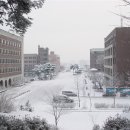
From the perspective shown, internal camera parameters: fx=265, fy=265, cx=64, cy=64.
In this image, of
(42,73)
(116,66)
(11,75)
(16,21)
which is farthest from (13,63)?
(16,21)

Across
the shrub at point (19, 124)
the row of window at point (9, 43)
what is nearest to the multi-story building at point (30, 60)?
the row of window at point (9, 43)

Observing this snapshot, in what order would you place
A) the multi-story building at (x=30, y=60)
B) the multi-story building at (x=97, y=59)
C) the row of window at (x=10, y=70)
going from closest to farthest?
the row of window at (x=10, y=70) < the multi-story building at (x=97, y=59) < the multi-story building at (x=30, y=60)

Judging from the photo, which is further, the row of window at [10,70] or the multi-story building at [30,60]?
the multi-story building at [30,60]

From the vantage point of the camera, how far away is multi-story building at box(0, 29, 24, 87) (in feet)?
206

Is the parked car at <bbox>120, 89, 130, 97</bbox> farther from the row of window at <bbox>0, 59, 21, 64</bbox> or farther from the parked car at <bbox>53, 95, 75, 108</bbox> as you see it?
the row of window at <bbox>0, 59, 21, 64</bbox>

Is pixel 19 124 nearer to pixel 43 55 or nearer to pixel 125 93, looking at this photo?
pixel 125 93

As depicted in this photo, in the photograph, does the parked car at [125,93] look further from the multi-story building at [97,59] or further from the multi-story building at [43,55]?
the multi-story building at [43,55]

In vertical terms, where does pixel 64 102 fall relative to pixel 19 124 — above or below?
below

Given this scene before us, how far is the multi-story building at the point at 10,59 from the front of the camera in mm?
62656

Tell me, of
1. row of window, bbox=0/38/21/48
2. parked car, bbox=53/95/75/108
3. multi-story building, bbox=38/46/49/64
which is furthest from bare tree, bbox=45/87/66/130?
multi-story building, bbox=38/46/49/64

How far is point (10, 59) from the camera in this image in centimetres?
6919

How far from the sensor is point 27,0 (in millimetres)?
12961

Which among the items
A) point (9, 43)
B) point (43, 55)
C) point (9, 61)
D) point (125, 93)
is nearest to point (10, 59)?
point (9, 61)

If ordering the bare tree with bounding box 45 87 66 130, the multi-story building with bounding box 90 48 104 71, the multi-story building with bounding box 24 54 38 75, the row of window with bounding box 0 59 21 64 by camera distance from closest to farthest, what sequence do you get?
1. the bare tree with bounding box 45 87 66 130
2. the row of window with bounding box 0 59 21 64
3. the multi-story building with bounding box 90 48 104 71
4. the multi-story building with bounding box 24 54 38 75
